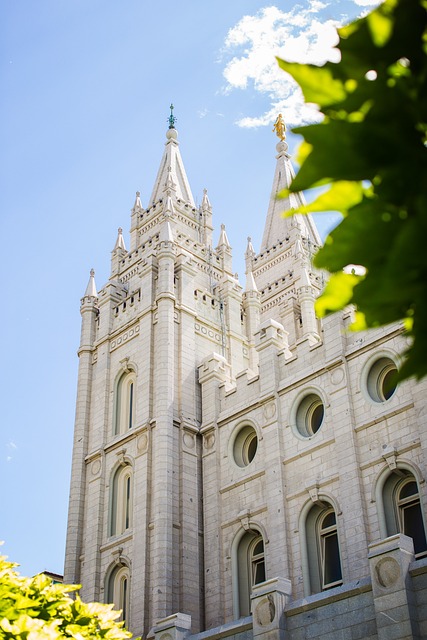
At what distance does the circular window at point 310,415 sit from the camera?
79.4ft

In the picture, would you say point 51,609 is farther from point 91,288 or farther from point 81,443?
→ point 91,288

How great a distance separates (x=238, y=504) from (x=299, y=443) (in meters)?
2.88

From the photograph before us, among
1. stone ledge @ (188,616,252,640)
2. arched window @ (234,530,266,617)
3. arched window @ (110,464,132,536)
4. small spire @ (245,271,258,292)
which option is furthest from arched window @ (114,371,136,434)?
stone ledge @ (188,616,252,640)

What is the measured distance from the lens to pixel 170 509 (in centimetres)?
2500

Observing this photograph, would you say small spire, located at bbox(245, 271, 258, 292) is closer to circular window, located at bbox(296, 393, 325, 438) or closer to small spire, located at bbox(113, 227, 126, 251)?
small spire, located at bbox(113, 227, 126, 251)

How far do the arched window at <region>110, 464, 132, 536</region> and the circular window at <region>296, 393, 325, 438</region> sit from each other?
254 inches

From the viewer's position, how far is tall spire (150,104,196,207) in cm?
3671

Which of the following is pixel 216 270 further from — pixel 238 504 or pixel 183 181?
pixel 238 504

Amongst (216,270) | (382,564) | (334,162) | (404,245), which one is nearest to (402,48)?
(334,162)

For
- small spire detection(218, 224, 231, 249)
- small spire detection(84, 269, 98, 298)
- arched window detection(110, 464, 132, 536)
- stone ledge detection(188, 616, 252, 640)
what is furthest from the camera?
small spire detection(218, 224, 231, 249)

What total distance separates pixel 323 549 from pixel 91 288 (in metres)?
15.7

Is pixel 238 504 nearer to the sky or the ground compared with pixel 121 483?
nearer to the ground

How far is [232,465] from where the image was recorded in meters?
25.8

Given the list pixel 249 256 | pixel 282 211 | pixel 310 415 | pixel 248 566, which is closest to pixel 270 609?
pixel 248 566
